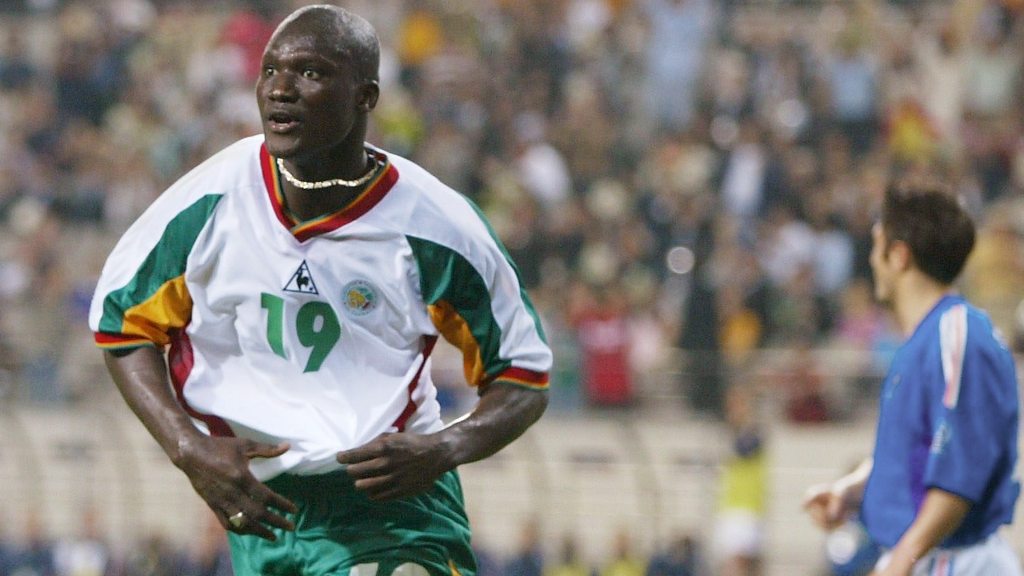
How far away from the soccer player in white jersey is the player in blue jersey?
1.22 m

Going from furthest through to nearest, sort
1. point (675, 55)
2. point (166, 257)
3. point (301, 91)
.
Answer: point (675, 55), point (166, 257), point (301, 91)

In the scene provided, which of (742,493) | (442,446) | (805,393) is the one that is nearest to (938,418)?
(442,446)

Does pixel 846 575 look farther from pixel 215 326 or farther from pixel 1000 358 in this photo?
pixel 215 326

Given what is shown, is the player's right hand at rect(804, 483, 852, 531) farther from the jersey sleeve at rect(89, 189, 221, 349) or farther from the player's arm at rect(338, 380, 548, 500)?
the jersey sleeve at rect(89, 189, 221, 349)

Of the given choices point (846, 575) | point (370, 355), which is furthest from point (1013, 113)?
point (370, 355)

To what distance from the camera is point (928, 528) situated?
510 cm

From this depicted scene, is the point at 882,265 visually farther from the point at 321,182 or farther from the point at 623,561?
the point at 623,561

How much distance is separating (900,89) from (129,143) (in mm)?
7476

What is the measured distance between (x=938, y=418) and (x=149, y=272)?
7.20 feet

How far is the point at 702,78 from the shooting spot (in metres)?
17.6

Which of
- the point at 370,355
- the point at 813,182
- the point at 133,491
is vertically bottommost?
the point at 133,491

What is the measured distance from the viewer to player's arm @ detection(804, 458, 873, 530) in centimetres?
562

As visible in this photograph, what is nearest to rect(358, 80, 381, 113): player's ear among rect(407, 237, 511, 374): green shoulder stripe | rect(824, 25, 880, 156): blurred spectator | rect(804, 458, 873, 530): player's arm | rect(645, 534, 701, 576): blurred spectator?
rect(407, 237, 511, 374): green shoulder stripe

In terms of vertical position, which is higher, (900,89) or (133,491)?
(900,89)
